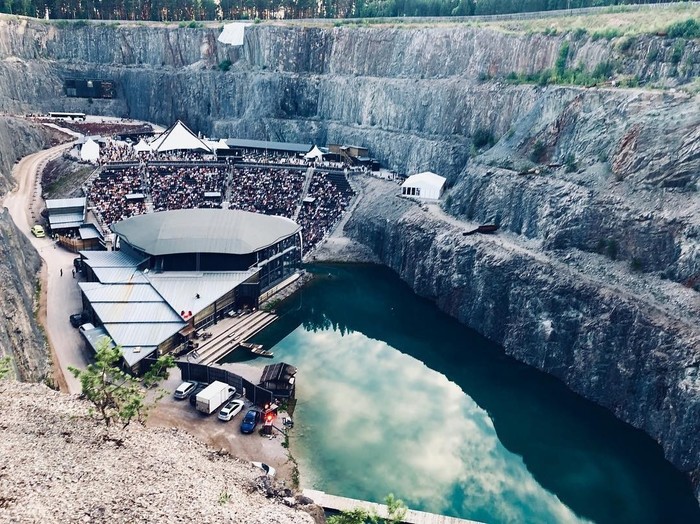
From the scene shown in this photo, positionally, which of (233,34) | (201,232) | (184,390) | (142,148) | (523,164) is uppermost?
(233,34)

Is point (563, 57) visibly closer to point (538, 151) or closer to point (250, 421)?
point (538, 151)

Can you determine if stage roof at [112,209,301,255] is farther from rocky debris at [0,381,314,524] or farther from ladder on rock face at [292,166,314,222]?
rocky debris at [0,381,314,524]

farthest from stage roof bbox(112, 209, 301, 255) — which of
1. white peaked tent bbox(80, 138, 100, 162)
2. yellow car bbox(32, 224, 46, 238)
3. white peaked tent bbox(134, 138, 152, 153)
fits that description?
white peaked tent bbox(134, 138, 152, 153)

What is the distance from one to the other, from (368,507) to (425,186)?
5182cm

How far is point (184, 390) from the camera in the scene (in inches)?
1727

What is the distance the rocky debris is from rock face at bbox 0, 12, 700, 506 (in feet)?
96.4

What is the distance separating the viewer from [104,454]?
29.2 meters

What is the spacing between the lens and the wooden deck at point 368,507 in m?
34.4

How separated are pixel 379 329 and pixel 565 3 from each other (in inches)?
3161

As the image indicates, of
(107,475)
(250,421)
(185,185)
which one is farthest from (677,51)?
(107,475)

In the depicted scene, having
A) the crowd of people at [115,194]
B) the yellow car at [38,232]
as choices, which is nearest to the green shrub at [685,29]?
the crowd of people at [115,194]

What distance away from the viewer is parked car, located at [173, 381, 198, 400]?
143ft

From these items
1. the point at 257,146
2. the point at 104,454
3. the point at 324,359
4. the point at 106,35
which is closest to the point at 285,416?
the point at 324,359

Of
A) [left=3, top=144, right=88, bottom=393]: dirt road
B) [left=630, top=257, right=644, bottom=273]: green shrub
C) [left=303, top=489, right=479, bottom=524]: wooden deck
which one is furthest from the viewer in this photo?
[left=630, top=257, right=644, bottom=273]: green shrub
